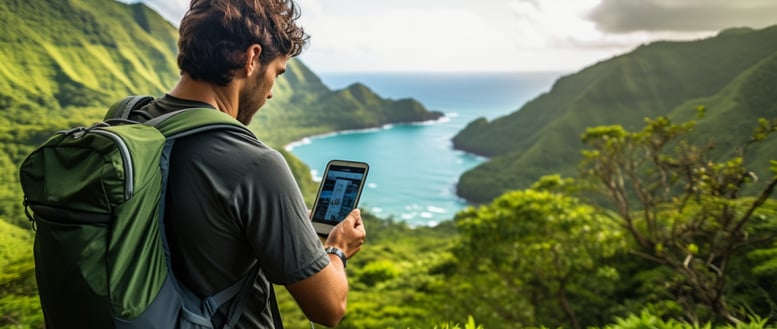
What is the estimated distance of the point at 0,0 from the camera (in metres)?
6.96

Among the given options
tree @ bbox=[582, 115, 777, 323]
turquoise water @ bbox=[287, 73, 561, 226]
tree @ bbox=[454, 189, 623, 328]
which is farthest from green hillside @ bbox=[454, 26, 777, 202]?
tree @ bbox=[582, 115, 777, 323]

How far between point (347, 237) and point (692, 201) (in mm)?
6149

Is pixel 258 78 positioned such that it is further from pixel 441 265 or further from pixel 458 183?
pixel 458 183

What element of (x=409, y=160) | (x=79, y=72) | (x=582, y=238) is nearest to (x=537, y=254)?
(x=582, y=238)

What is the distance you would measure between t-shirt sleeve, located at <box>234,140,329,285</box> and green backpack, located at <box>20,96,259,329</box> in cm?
10

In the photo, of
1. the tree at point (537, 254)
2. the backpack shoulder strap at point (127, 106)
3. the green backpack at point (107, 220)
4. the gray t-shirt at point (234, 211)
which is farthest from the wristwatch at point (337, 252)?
the tree at point (537, 254)

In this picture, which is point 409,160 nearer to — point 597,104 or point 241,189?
point 597,104

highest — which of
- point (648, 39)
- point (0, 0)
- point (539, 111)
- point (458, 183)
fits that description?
point (648, 39)

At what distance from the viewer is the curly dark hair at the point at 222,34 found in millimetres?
1022

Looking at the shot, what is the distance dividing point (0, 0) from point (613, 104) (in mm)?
60723

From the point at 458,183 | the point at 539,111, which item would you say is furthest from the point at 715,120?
the point at 539,111

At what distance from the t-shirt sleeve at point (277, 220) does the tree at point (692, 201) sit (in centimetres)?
365

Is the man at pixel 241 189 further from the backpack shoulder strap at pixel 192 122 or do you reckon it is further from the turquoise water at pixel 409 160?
the turquoise water at pixel 409 160

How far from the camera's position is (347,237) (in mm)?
1147
